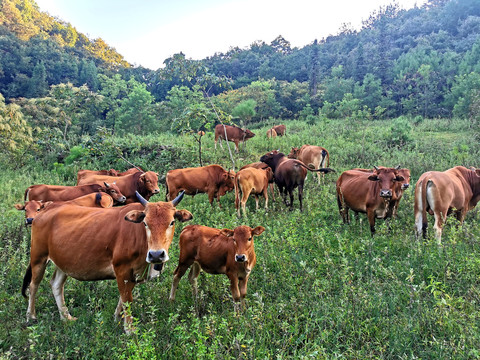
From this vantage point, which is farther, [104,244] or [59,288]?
[59,288]

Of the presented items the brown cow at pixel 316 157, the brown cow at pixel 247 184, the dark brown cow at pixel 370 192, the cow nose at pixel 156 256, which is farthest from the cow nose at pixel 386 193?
the brown cow at pixel 316 157

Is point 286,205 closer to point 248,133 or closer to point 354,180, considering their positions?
point 354,180

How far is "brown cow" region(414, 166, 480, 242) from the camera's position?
6.30m

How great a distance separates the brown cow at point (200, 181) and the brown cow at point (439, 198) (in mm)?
5924

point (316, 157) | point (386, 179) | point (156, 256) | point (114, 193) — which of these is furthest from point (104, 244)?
point (316, 157)

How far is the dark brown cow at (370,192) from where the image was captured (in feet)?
21.8

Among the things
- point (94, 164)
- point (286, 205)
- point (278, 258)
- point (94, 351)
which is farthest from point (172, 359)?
point (94, 164)

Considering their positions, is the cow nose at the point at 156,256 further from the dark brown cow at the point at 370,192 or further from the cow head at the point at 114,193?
the cow head at the point at 114,193

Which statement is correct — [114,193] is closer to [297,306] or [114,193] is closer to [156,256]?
[156,256]

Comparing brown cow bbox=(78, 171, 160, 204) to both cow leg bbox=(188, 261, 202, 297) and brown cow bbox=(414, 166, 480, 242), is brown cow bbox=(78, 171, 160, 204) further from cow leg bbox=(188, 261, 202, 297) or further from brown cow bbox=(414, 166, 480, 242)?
→ brown cow bbox=(414, 166, 480, 242)

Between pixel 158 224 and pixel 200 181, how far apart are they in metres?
6.85

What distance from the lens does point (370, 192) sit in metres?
7.18

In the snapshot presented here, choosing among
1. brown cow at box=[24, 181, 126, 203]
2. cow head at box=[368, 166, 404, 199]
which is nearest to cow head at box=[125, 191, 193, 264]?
cow head at box=[368, 166, 404, 199]

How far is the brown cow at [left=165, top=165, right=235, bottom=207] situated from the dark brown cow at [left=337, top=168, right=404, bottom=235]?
4.10 m
